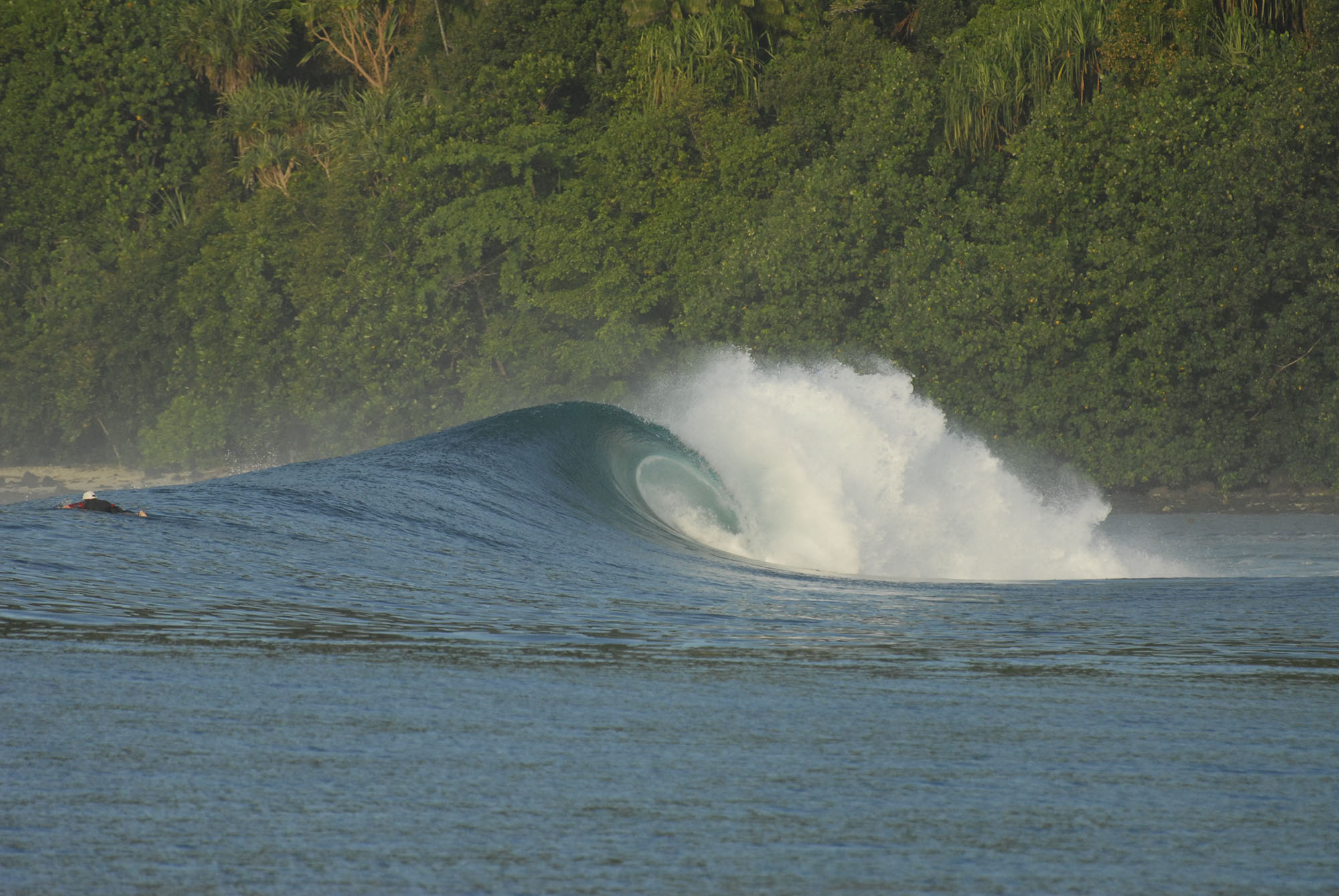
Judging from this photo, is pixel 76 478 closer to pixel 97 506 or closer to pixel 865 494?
pixel 865 494

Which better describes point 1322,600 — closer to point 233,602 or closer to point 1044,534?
point 233,602

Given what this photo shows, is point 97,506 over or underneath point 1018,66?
underneath

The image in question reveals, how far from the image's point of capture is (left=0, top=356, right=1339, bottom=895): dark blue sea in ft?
12.3

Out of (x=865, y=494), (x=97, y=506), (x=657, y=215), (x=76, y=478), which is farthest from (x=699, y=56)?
(x=97, y=506)

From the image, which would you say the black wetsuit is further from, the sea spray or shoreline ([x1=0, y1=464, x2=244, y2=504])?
shoreline ([x1=0, y1=464, x2=244, y2=504])

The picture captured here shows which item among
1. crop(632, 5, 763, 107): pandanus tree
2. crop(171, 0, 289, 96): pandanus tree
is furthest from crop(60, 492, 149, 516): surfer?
crop(171, 0, 289, 96): pandanus tree

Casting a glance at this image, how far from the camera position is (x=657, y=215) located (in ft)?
116

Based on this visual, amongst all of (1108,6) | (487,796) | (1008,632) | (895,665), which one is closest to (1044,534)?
(1008,632)

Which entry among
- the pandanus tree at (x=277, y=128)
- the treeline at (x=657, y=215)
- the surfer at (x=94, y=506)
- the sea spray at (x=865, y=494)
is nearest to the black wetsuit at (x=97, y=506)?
the surfer at (x=94, y=506)

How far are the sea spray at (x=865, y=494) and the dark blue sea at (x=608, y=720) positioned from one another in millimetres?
4262

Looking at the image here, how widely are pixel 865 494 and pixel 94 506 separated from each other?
32.3 feet

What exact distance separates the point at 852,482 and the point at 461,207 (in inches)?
856

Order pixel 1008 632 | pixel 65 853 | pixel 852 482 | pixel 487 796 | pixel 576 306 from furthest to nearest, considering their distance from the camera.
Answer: pixel 576 306 → pixel 852 482 → pixel 1008 632 → pixel 487 796 → pixel 65 853

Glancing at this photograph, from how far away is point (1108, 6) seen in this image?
Answer: 102ft
